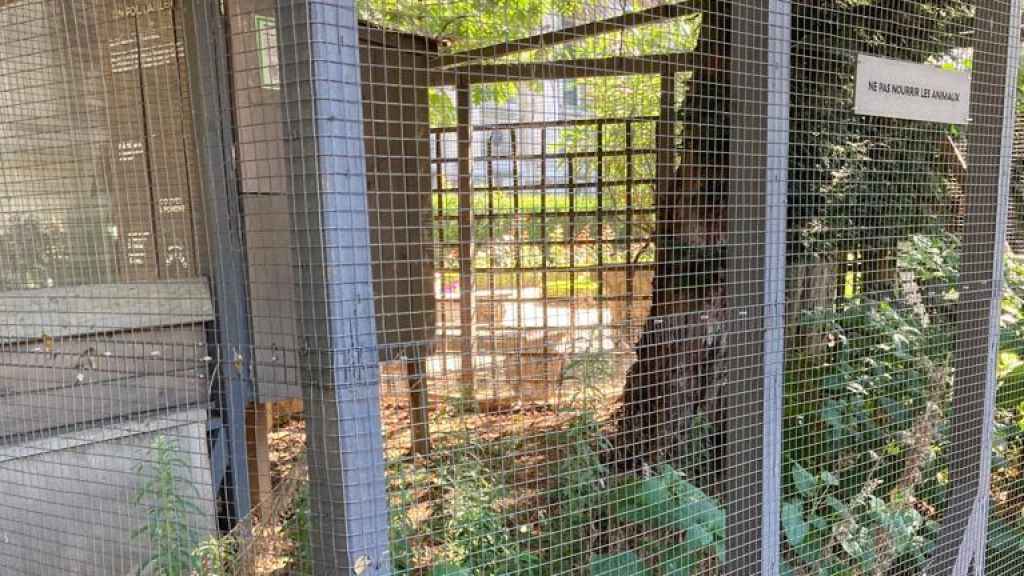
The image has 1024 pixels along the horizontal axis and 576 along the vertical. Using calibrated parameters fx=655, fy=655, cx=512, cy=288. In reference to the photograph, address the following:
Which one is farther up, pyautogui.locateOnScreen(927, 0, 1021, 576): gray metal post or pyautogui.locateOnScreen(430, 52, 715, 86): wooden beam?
pyautogui.locateOnScreen(430, 52, 715, 86): wooden beam

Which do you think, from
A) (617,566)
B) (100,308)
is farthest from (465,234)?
(617,566)

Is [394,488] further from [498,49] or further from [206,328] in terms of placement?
[498,49]

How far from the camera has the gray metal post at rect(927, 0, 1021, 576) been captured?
103 inches

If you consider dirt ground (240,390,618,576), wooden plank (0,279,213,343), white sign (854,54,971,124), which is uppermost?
white sign (854,54,971,124)

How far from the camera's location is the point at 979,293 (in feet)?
8.78

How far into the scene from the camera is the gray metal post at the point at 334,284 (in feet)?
4.04

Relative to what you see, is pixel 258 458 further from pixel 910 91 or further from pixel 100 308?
pixel 910 91

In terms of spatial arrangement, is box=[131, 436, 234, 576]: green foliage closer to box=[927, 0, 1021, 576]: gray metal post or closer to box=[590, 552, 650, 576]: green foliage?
box=[590, 552, 650, 576]: green foliage

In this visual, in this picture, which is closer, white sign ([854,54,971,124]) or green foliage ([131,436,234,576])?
green foliage ([131,436,234,576])

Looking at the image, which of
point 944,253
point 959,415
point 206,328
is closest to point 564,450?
point 206,328

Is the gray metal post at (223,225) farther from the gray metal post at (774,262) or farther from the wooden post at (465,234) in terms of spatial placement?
the wooden post at (465,234)

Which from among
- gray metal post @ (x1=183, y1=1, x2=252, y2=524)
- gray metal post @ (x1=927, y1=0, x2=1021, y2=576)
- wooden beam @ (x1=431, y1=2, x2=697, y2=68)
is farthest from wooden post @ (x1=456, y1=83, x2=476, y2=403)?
gray metal post @ (x1=927, y1=0, x2=1021, y2=576)

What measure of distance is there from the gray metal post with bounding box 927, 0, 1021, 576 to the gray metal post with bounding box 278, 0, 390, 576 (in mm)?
2528

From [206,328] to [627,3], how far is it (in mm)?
2431
